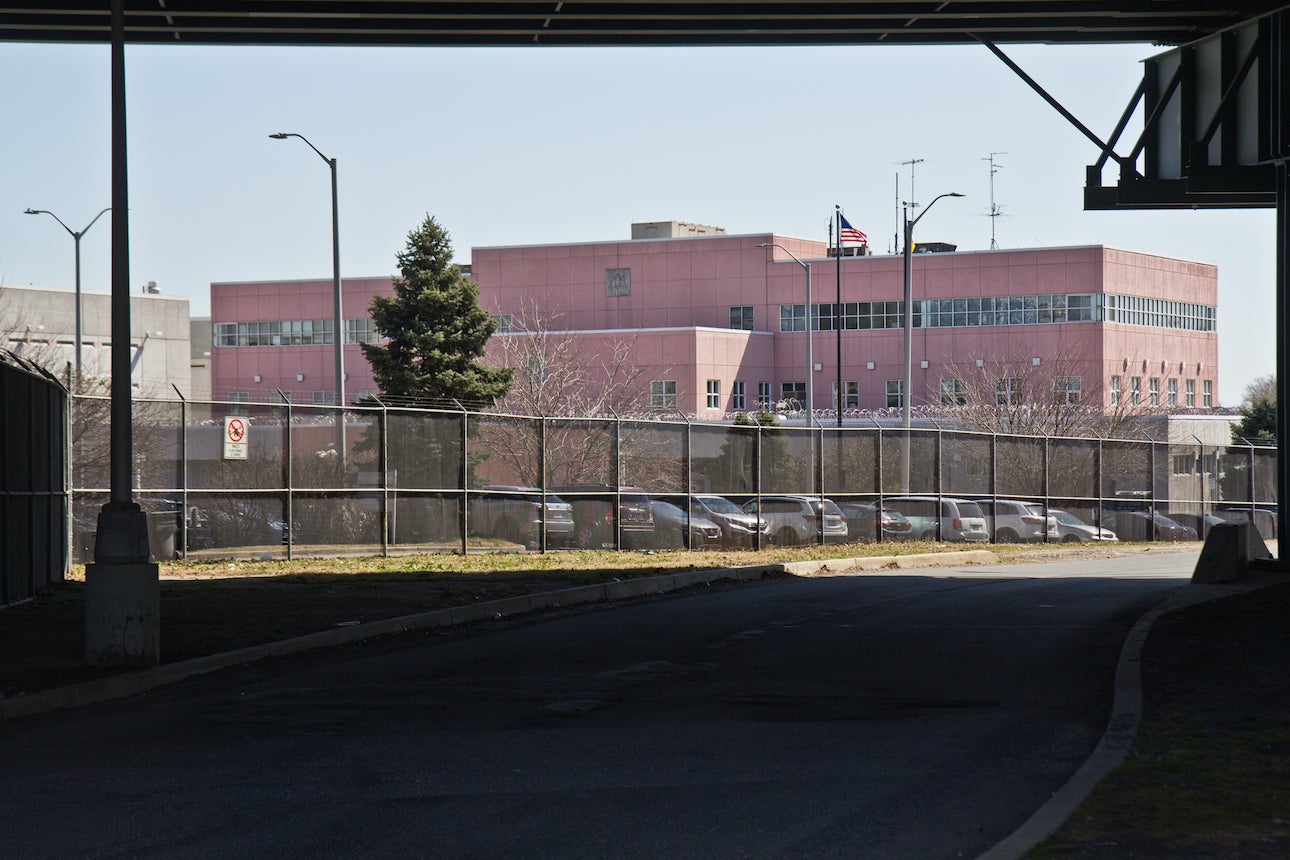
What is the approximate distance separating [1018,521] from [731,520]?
10124mm

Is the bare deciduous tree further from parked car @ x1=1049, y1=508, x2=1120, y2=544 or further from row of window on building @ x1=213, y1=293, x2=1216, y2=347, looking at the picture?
parked car @ x1=1049, y1=508, x2=1120, y2=544

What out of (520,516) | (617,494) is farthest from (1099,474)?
(520,516)

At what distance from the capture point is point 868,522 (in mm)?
32938

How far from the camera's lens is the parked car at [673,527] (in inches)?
1142

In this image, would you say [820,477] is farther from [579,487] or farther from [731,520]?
[579,487]

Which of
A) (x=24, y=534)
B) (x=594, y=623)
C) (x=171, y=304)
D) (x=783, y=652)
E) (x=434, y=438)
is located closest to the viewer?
(x=783, y=652)

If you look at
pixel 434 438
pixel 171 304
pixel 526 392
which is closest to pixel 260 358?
pixel 171 304

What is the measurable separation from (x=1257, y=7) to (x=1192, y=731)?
1497 cm

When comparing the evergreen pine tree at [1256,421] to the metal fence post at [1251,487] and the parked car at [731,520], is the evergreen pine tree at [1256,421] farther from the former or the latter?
the parked car at [731,520]

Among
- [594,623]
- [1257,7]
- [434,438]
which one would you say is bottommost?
[594,623]

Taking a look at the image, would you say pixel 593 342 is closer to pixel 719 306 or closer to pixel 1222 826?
pixel 719 306

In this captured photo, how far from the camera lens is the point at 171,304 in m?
101

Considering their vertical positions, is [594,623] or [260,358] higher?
[260,358]

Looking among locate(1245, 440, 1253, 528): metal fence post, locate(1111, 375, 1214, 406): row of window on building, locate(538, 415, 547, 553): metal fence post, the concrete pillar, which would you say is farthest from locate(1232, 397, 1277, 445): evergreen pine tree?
the concrete pillar
